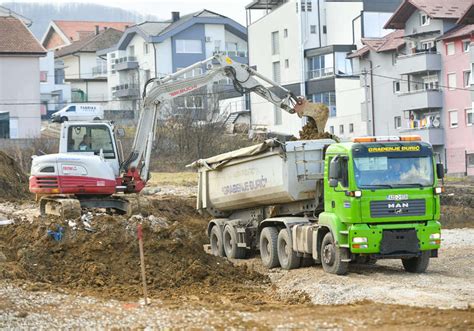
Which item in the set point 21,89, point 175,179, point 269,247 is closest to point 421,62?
point 175,179

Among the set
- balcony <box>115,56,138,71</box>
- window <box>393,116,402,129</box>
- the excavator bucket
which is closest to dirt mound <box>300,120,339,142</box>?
the excavator bucket

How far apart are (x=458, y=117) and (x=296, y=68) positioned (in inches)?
817

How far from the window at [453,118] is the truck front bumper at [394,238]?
44939 mm

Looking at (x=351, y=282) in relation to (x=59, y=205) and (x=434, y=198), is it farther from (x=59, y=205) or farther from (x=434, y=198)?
(x=59, y=205)

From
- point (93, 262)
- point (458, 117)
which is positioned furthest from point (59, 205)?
point (458, 117)

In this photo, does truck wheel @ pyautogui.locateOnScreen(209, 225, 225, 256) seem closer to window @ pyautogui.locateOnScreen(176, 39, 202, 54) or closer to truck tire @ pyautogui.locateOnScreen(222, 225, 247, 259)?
truck tire @ pyautogui.locateOnScreen(222, 225, 247, 259)

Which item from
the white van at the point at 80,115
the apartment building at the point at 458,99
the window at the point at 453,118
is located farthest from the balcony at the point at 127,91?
the window at the point at 453,118

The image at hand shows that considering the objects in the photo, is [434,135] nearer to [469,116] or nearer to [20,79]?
[469,116]

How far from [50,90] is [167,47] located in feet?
60.0

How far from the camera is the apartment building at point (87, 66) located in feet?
365

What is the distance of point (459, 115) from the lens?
64.4 meters

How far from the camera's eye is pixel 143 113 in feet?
98.6

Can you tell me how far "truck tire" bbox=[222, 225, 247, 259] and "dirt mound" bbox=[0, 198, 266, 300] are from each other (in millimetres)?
2477

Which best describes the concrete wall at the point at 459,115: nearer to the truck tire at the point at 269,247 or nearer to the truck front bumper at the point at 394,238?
the truck tire at the point at 269,247
